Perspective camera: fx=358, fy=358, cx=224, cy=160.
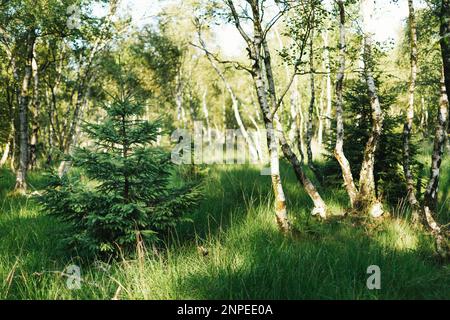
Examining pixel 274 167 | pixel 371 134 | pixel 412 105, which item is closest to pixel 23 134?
pixel 274 167

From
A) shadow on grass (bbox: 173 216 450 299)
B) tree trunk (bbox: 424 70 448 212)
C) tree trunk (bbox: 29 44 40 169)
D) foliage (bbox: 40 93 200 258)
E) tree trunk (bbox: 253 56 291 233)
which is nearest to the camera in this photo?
shadow on grass (bbox: 173 216 450 299)

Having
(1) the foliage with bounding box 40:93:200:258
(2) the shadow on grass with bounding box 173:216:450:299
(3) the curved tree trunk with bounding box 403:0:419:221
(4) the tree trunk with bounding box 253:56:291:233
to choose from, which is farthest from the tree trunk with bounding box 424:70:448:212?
(1) the foliage with bounding box 40:93:200:258

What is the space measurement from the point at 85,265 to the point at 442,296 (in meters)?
4.08

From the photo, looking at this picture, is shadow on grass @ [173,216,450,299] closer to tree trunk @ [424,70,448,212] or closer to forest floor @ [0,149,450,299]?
forest floor @ [0,149,450,299]

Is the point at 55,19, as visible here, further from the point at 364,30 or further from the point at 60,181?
the point at 364,30

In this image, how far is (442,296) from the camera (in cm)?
365

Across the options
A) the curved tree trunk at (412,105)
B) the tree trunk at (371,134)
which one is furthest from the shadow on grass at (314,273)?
the tree trunk at (371,134)

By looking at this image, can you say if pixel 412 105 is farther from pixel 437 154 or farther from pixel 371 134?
pixel 437 154

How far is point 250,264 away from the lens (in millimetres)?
4074

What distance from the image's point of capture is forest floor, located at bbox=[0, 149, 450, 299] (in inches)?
141

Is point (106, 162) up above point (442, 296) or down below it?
above

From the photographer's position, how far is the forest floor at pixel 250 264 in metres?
3.57

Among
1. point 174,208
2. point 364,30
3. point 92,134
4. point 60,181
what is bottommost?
point 174,208
